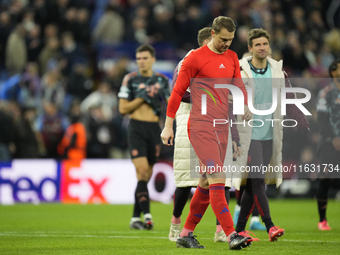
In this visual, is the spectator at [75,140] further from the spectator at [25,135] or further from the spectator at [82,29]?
the spectator at [82,29]

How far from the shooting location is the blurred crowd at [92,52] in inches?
639

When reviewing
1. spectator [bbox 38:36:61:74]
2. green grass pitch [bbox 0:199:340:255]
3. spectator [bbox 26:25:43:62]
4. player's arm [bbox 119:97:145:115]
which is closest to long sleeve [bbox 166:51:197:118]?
green grass pitch [bbox 0:199:340:255]

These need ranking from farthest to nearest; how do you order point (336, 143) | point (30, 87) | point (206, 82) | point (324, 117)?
point (30, 87) < point (324, 117) < point (336, 143) < point (206, 82)

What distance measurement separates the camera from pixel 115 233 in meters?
8.51

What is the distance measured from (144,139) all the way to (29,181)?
6.49 metres

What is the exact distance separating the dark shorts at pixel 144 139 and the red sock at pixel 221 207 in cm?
330

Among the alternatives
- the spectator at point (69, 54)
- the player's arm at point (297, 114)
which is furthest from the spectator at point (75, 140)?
the player's arm at point (297, 114)

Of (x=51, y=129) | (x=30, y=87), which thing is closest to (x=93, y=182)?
(x=51, y=129)

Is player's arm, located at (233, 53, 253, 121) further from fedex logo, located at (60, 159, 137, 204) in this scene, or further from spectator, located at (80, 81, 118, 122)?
spectator, located at (80, 81, 118, 122)

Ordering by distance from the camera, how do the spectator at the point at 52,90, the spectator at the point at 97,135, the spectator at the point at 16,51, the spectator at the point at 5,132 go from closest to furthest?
the spectator at the point at 5,132 < the spectator at the point at 97,135 < the spectator at the point at 52,90 < the spectator at the point at 16,51

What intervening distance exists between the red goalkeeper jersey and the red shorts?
3.0 inches

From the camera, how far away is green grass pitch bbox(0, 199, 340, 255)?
6488 millimetres

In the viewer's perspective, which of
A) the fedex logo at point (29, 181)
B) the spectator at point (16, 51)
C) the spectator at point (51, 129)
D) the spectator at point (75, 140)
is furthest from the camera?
the spectator at point (16, 51)

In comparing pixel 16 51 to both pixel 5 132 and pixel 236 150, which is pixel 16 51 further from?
pixel 236 150
